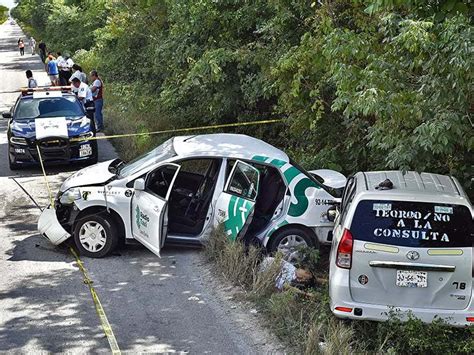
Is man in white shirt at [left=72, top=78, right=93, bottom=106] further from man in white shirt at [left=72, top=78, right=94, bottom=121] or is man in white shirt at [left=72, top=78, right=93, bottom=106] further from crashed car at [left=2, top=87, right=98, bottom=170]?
crashed car at [left=2, top=87, right=98, bottom=170]

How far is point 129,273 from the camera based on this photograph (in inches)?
357

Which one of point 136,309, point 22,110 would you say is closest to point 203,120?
point 22,110

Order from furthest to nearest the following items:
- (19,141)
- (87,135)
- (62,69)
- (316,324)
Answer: (62,69) < (87,135) < (19,141) < (316,324)

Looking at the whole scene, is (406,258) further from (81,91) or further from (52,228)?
(81,91)

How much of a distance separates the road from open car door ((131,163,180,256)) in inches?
16.2

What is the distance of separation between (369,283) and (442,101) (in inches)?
86.9

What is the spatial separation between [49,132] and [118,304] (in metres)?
7.08

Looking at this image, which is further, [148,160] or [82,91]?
[82,91]

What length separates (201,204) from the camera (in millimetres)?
9719

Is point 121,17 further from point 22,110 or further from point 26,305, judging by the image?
point 26,305

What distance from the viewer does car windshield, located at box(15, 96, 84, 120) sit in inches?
592

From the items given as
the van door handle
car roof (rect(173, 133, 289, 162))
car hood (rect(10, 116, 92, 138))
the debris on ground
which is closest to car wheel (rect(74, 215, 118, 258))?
car roof (rect(173, 133, 289, 162))

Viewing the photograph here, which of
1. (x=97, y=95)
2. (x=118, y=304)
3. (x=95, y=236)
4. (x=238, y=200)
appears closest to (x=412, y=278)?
(x=238, y=200)

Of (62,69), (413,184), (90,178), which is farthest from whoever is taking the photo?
(62,69)
